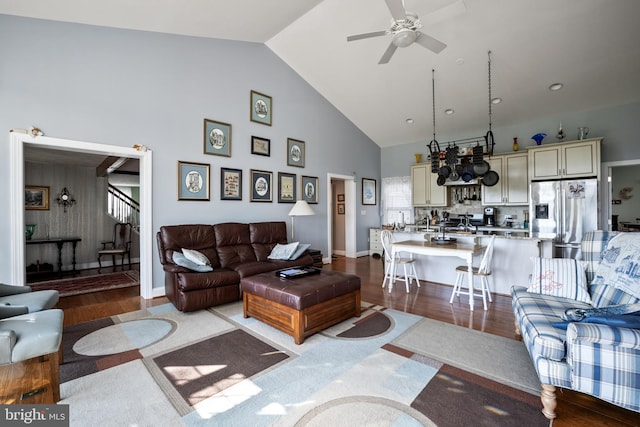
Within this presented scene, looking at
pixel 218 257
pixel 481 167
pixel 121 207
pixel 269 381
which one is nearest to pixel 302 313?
pixel 269 381

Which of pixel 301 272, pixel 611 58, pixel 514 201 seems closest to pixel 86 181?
pixel 301 272

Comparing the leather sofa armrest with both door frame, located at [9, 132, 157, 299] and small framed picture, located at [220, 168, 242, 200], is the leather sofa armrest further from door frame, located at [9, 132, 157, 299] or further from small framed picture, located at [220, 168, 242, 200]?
small framed picture, located at [220, 168, 242, 200]

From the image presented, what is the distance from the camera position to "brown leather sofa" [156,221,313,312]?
3383 mm

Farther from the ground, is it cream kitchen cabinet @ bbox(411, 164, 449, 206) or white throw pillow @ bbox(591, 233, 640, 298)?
cream kitchen cabinet @ bbox(411, 164, 449, 206)

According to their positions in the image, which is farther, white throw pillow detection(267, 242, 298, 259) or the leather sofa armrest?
white throw pillow detection(267, 242, 298, 259)

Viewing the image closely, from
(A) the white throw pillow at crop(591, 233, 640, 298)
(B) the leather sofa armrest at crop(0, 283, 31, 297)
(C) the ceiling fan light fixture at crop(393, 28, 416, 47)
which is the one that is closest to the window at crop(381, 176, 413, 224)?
(C) the ceiling fan light fixture at crop(393, 28, 416, 47)

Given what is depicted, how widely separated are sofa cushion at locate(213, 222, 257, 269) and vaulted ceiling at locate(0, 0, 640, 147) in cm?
301

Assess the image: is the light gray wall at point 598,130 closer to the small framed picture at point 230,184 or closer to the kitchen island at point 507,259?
the kitchen island at point 507,259

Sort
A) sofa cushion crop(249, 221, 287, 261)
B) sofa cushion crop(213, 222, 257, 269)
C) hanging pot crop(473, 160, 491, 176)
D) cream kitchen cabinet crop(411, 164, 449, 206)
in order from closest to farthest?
hanging pot crop(473, 160, 491, 176) < sofa cushion crop(213, 222, 257, 269) < sofa cushion crop(249, 221, 287, 261) < cream kitchen cabinet crop(411, 164, 449, 206)

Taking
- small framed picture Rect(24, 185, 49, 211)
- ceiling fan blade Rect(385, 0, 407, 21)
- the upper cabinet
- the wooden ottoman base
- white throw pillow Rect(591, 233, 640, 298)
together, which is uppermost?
ceiling fan blade Rect(385, 0, 407, 21)

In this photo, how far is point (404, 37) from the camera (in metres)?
2.96

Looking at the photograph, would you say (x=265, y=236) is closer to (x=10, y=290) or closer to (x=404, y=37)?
(x=10, y=290)

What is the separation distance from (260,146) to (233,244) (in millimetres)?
1920

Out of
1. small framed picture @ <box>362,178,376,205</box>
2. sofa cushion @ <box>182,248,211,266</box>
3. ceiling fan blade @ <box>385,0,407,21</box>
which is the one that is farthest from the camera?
small framed picture @ <box>362,178,376,205</box>
